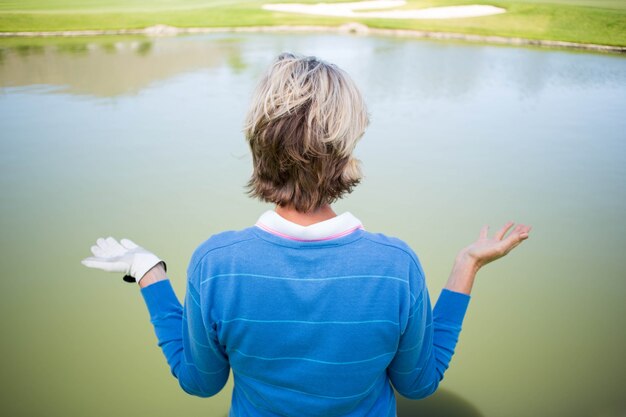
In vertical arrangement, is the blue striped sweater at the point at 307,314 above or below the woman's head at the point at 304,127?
below

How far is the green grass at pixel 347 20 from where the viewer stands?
11.1 m

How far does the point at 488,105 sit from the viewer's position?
18.1 ft

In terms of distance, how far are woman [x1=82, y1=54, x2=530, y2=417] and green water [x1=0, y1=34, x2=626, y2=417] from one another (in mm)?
1031

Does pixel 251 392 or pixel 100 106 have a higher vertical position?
pixel 251 392

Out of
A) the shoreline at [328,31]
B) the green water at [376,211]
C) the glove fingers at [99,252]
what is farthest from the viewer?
the shoreline at [328,31]

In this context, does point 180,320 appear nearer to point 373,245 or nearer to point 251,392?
point 251,392

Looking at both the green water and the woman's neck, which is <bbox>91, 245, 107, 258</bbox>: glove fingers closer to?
the woman's neck

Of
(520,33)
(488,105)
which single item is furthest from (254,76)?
(520,33)

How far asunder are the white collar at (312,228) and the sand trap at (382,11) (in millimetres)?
13364

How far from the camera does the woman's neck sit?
963mm

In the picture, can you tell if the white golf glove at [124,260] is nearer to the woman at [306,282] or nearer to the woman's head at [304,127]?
the woman at [306,282]

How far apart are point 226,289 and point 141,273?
37cm

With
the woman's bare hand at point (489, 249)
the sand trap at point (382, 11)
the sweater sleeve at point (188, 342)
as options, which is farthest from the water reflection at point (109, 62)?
the woman's bare hand at point (489, 249)

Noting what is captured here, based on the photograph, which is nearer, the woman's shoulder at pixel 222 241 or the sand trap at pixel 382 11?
the woman's shoulder at pixel 222 241
